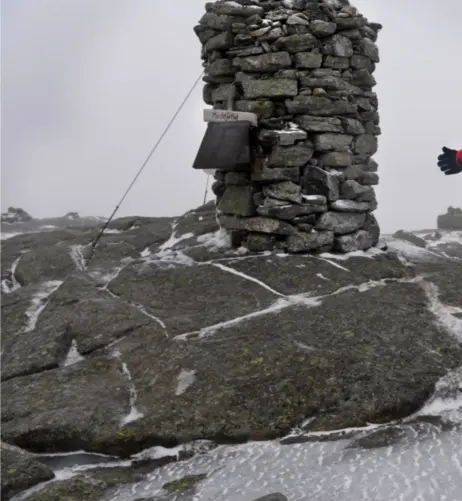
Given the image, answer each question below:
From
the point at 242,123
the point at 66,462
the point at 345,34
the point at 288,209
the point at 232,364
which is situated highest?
the point at 345,34

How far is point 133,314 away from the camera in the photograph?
408 inches

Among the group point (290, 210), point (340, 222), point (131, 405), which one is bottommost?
point (131, 405)

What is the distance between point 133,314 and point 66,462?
3.68 metres

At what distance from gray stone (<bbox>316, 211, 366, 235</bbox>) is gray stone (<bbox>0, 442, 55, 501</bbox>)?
313 inches

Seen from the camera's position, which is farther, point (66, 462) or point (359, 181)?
point (359, 181)

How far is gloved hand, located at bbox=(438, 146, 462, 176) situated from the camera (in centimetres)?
1088

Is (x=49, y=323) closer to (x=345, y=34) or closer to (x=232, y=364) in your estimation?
(x=232, y=364)

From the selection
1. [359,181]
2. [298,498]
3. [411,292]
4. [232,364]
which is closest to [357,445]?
[298,498]

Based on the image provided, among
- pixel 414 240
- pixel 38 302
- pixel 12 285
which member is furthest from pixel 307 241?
pixel 414 240

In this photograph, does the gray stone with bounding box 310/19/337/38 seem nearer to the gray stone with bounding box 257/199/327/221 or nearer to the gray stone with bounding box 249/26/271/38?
the gray stone with bounding box 249/26/271/38

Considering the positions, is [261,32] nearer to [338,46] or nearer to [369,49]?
[338,46]

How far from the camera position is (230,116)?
1233 cm

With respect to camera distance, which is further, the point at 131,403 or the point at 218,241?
the point at 218,241

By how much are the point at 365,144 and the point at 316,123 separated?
1690mm
